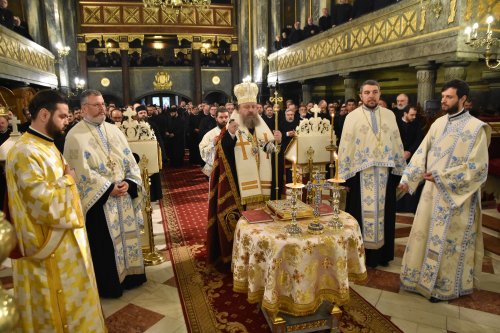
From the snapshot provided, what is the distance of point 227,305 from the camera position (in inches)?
131

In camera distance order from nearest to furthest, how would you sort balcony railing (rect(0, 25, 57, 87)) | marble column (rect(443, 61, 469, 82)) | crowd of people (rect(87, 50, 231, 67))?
marble column (rect(443, 61, 469, 82)) < balcony railing (rect(0, 25, 57, 87)) < crowd of people (rect(87, 50, 231, 67))

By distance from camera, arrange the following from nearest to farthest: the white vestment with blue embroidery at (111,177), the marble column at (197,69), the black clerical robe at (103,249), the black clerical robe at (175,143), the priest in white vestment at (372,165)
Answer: the white vestment with blue embroidery at (111,177) < the black clerical robe at (103,249) < the priest in white vestment at (372,165) < the black clerical robe at (175,143) < the marble column at (197,69)

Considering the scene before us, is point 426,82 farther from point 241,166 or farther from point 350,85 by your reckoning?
point 241,166

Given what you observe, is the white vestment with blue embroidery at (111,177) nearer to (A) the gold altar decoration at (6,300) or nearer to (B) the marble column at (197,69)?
(A) the gold altar decoration at (6,300)

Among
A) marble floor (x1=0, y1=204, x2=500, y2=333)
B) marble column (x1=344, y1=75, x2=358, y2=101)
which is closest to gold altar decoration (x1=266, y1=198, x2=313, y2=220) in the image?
marble floor (x1=0, y1=204, x2=500, y2=333)

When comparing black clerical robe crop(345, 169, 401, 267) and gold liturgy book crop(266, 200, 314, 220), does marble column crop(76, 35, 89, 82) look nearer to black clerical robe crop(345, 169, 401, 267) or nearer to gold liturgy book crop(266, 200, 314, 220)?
black clerical robe crop(345, 169, 401, 267)

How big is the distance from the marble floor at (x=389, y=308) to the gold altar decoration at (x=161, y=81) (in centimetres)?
1786

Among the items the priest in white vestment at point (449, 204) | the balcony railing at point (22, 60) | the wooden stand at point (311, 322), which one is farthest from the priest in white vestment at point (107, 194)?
the balcony railing at point (22, 60)

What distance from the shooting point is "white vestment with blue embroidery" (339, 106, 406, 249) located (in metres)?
3.89

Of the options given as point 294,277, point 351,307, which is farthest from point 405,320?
point 294,277

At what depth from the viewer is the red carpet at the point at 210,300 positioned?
9.80ft

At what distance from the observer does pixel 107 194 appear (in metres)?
3.23

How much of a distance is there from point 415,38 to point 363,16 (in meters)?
1.97

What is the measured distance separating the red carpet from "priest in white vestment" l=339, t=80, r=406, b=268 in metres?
0.77
